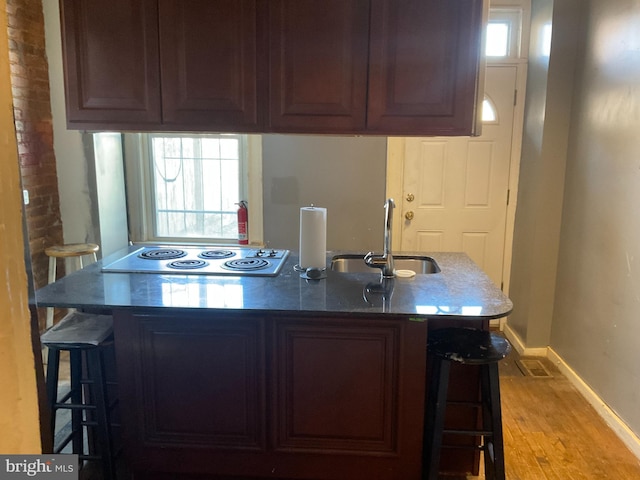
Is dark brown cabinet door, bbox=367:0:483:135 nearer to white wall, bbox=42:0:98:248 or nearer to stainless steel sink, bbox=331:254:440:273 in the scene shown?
stainless steel sink, bbox=331:254:440:273

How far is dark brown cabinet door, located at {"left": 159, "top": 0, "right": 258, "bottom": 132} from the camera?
2248 mm

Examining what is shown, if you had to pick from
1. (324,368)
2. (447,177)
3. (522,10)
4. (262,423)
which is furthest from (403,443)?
(522,10)

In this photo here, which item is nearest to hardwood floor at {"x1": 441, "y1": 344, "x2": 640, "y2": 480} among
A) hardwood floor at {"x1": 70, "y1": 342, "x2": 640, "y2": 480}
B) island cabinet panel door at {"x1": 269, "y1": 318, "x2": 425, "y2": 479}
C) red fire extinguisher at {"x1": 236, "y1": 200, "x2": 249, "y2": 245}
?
hardwood floor at {"x1": 70, "y1": 342, "x2": 640, "y2": 480}

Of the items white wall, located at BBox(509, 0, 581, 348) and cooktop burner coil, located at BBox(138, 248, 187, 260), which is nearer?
cooktop burner coil, located at BBox(138, 248, 187, 260)

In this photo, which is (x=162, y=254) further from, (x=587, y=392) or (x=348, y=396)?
(x=587, y=392)

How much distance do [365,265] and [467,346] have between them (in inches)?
35.5

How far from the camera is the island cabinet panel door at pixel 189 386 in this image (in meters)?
2.03

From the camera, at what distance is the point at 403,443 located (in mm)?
2047

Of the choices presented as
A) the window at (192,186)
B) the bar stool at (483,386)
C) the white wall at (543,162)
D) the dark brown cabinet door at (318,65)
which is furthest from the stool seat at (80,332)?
the white wall at (543,162)

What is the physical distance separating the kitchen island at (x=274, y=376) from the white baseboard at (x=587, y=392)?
3.16 feet

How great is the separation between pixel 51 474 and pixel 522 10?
4.10 m

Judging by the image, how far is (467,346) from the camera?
1993 mm

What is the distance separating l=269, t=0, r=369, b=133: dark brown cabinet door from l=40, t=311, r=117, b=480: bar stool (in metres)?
1.15

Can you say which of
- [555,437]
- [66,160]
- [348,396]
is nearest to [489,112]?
[555,437]
